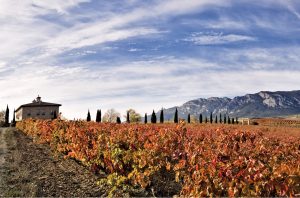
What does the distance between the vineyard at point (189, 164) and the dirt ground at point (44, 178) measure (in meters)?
0.49

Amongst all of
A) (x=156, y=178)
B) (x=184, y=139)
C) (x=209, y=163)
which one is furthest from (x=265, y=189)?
A: (x=184, y=139)

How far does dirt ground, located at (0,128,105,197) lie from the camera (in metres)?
10.2

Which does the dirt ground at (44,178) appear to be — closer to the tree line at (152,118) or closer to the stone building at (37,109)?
the tree line at (152,118)

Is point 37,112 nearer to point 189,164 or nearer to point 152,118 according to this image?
point 152,118

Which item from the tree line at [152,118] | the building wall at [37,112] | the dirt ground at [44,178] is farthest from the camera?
the building wall at [37,112]

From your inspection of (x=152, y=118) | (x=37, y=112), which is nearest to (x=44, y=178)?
(x=152, y=118)

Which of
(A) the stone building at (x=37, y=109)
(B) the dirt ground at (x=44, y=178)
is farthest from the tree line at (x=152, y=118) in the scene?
(B) the dirt ground at (x=44, y=178)

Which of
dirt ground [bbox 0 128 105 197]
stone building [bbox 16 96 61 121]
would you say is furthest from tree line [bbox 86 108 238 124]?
dirt ground [bbox 0 128 105 197]

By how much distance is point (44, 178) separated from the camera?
38.7ft

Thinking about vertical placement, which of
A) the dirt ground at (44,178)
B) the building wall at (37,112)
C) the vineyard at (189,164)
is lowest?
the dirt ground at (44,178)

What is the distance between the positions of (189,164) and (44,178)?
4856 mm

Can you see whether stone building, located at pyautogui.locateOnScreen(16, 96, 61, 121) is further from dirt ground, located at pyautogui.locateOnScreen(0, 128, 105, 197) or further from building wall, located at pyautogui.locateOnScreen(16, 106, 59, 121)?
dirt ground, located at pyautogui.locateOnScreen(0, 128, 105, 197)

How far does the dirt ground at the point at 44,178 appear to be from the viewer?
1024cm

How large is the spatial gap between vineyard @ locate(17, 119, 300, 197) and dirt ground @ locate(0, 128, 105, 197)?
49cm
